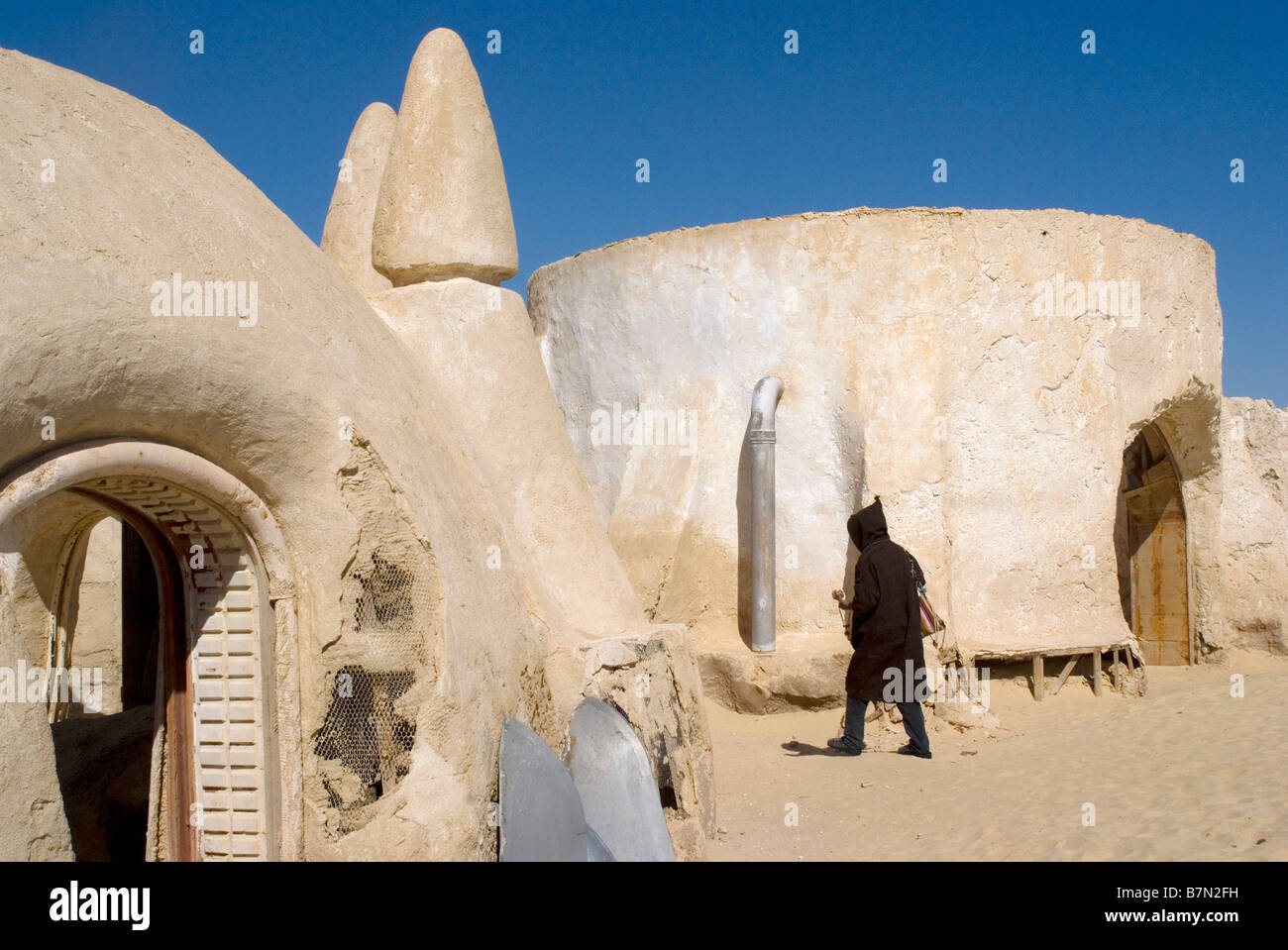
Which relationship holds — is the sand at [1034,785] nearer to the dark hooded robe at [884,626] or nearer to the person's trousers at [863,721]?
the person's trousers at [863,721]

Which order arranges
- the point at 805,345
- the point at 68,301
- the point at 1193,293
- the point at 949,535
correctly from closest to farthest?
the point at 68,301 → the point at 949,535 → the point at 805,345 → the point at 1193,293

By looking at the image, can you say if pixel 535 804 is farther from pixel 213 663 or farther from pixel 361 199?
pixel 361 199

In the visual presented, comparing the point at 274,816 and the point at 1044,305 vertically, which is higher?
the point at 1044,305

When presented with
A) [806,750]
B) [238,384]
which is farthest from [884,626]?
[238,384]

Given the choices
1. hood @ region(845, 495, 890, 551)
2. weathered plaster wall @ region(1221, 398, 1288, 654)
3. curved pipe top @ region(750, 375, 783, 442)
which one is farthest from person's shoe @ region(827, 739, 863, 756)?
weathered plaster wall @ region(1221, 398, 1288, 654)

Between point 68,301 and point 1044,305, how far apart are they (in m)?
7.63

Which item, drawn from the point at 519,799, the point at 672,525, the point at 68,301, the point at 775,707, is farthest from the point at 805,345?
the point at 68,301

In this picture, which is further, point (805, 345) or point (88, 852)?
point (805, 345)

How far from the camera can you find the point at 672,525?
957cm

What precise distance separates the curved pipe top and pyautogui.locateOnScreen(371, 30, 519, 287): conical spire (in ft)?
11.9

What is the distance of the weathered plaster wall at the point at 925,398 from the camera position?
884 cm

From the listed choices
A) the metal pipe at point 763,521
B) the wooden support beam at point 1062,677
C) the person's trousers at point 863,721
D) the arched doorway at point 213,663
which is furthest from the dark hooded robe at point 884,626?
the arched doorway at point 213,663

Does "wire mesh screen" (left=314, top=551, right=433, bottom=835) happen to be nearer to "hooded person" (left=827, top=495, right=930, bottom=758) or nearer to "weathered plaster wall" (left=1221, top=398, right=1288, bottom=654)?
"hooded person" (left=827, top=495, right=930, bottom=758)

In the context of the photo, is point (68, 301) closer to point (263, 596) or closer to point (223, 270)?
point (223, 270)
